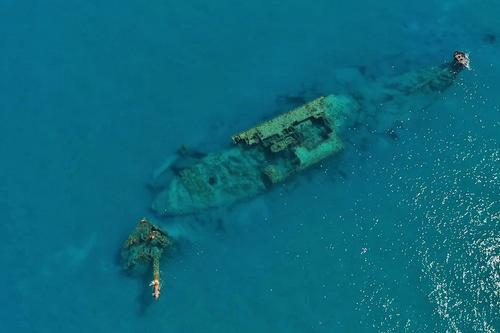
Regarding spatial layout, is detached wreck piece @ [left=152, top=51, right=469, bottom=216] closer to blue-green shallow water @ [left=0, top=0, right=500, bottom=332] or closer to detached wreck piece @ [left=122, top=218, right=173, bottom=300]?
blue-green shallow water @ [left=0, top=0, right=500, bottom=332]

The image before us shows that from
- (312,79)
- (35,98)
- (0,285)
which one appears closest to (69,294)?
(0,285)

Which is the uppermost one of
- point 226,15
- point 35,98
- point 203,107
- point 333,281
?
point 226,15

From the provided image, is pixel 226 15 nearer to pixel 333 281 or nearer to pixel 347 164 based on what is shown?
pixel 347 164

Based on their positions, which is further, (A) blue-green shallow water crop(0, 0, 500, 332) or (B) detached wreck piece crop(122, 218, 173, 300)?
(B) detached wreck piece crop(122, 218, 173, 300)

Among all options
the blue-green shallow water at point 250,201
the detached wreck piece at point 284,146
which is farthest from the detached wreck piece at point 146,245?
the detached wreck piece at point 284,146

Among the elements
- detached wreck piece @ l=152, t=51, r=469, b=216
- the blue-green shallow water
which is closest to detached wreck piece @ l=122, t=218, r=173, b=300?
the blue-green shallow water
